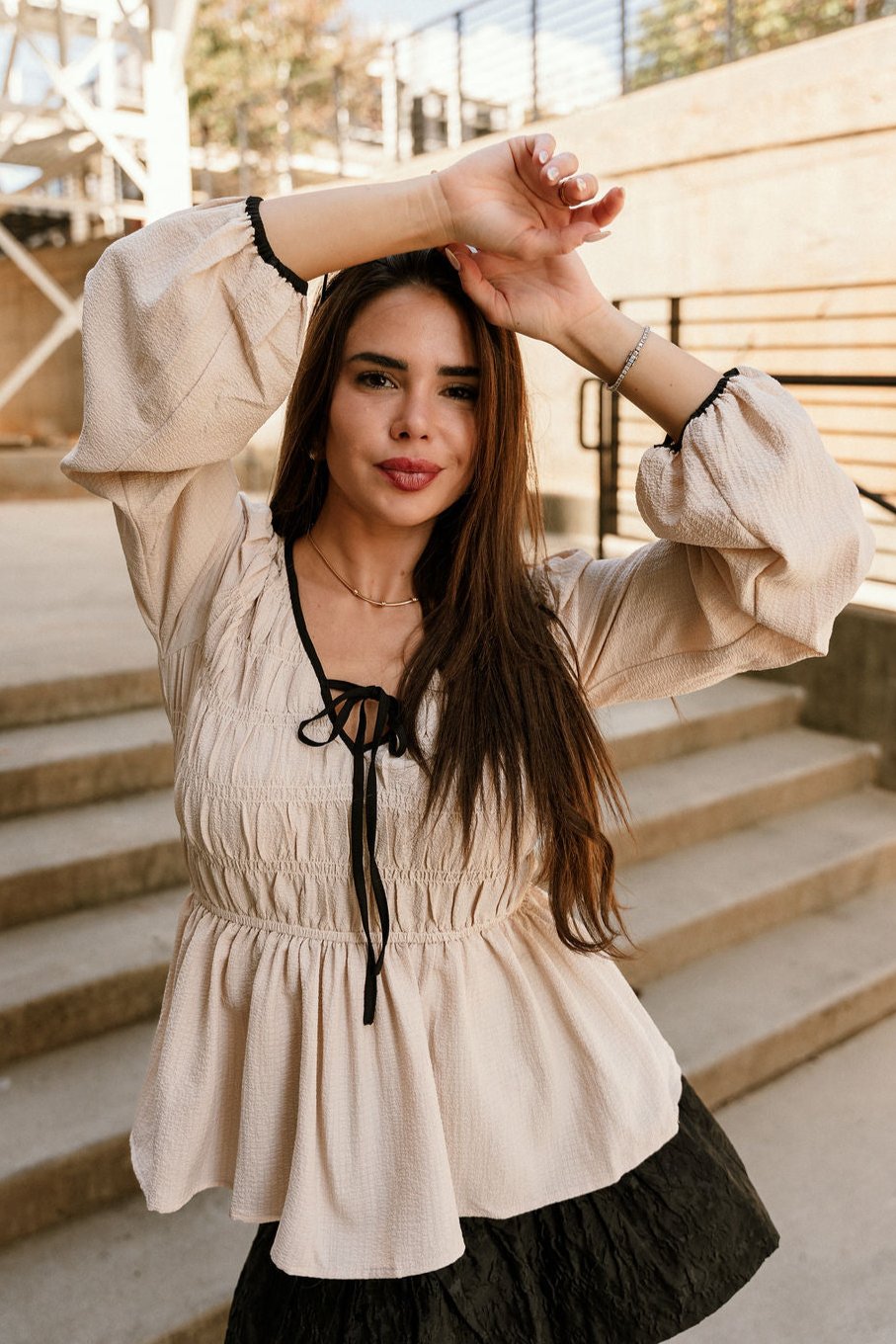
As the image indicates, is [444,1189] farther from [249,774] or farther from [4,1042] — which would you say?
[4,1042]

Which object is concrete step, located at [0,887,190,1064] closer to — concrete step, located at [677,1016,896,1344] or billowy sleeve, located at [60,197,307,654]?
concrete step, located at [677,1016,896,1344]

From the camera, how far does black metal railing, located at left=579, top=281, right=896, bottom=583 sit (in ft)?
19.5

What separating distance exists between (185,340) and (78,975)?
1892 millimetres

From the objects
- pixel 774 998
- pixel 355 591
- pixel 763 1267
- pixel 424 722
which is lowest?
pixel 763 1267

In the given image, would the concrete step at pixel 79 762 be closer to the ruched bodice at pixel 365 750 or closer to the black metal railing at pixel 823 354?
the ruched bodice at pixel 365 750

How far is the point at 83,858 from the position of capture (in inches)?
118

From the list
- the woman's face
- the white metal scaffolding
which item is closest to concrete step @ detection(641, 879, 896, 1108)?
the woman's face

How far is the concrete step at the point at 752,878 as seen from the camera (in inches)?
142

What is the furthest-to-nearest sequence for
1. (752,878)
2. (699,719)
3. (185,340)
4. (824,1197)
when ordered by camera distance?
(699,719) < (752,878) < (824,1197) < (185,340)

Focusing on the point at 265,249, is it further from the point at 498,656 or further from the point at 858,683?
the point at 858,683

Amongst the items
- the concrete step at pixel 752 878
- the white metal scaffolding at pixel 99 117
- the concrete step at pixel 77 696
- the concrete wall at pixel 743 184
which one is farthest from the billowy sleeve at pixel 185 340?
the white metal scaffolding at pixel 99 117

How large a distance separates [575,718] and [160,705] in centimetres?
259

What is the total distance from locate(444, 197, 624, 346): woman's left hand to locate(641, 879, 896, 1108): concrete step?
2309 millimetres

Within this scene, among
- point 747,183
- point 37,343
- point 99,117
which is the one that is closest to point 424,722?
point 747,183
